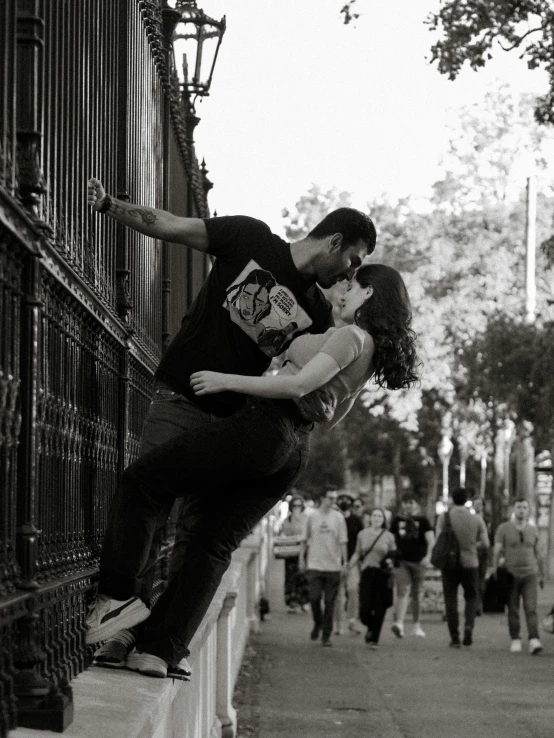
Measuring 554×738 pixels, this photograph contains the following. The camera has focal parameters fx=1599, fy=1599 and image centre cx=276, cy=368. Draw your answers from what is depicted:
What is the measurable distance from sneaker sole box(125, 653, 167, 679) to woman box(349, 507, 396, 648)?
13771 mm

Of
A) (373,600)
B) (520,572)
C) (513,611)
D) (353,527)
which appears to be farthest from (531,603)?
(353,527)

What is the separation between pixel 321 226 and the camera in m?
5.62

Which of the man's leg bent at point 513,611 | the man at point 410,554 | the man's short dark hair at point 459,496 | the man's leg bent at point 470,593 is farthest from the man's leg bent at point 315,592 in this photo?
the man's leg bent at point 513,611

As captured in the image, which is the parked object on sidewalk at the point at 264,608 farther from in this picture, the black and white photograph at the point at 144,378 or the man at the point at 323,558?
the black and white photograph at the point at 144,378

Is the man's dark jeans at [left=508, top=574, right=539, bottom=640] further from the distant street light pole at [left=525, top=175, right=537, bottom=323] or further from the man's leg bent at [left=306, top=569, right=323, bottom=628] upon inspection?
the distant street light pole at [left=525, top=175, right=537, bottom=323]

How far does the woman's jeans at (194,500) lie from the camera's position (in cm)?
494

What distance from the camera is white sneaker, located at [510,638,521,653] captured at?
18.2 meters

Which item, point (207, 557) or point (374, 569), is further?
point (374, 569)

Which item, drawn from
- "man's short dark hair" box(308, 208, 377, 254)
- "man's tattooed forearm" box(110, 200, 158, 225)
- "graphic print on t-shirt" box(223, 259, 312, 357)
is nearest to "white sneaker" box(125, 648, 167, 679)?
"graphic print on t-shirt" box(223, 259, 312, 357)

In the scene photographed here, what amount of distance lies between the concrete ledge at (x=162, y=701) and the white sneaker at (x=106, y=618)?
0.38ft

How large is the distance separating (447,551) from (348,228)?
45.9ft

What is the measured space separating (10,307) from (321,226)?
230cm

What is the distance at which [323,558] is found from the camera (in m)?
19.8

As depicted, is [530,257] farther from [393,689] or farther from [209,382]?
[209,382]
